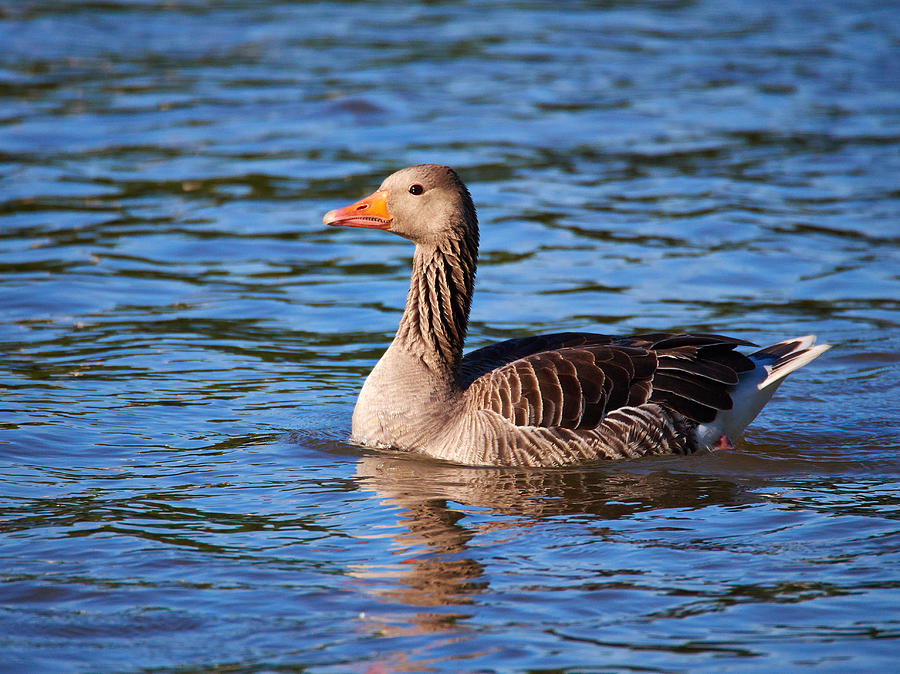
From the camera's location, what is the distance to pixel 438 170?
9406 millimetres

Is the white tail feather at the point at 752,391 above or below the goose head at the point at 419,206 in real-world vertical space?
below

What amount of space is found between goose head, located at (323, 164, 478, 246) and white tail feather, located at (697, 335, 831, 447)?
7.98 ft

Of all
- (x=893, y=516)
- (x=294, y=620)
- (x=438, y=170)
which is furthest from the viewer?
(x=438, y=170)

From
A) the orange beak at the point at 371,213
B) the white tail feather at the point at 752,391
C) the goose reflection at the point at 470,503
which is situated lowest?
the goose reflection at the point at 470,503

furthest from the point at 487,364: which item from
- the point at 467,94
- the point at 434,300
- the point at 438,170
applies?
the point at 467,94

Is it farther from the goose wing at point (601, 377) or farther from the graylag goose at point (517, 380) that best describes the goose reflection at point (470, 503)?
the goose wing at point (601, 377)

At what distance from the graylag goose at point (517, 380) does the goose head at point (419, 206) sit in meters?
0.01

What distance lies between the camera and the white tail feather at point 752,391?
30.5ft

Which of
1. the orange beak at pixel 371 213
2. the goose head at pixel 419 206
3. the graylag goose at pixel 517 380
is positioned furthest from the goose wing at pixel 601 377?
the orange beak at pixel 371 213

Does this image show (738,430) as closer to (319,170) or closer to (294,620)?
(294,620)

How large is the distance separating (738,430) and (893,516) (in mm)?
1909

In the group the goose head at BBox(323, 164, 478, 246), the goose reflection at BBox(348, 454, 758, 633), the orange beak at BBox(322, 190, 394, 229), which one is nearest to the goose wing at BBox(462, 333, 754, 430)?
the goose reflection at BBox(348, 454, 758, 633)

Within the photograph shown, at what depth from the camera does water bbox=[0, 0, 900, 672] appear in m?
6.41

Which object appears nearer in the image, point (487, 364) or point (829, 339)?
point (487, 364)
